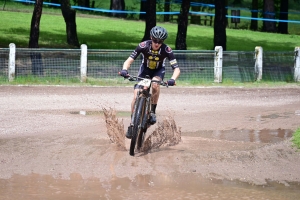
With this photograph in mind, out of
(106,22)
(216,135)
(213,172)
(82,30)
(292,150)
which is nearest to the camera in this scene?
(213,172)

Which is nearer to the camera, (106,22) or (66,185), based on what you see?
(66,185)

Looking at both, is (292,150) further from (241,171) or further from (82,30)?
(82,30)

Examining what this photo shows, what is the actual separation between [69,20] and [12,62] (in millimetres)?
11781

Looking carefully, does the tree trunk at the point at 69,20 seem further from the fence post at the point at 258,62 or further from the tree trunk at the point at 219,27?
the fence post at the point at 258,62

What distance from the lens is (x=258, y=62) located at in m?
25.1

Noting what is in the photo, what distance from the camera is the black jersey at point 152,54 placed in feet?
37.2

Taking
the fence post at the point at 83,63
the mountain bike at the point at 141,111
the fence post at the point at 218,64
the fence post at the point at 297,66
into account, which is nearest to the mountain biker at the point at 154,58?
the mountain bike at the point at 141,111

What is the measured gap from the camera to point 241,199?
8492 millimetres

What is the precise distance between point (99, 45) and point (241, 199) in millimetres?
26801

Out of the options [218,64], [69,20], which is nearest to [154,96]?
[218,64]

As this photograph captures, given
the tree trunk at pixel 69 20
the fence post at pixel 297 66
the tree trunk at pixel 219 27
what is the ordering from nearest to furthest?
the fence post at pixel 297 66 < the tree trunk at pixel 69 20 < the tree trunk at pixel 219 27

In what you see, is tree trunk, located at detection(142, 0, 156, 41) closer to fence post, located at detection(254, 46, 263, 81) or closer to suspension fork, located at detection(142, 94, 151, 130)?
fence post, located at detection(254, 46, 263, 81)

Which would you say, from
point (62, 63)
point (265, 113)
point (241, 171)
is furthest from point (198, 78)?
point (241, 171)

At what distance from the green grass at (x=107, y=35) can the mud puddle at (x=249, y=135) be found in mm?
19135
